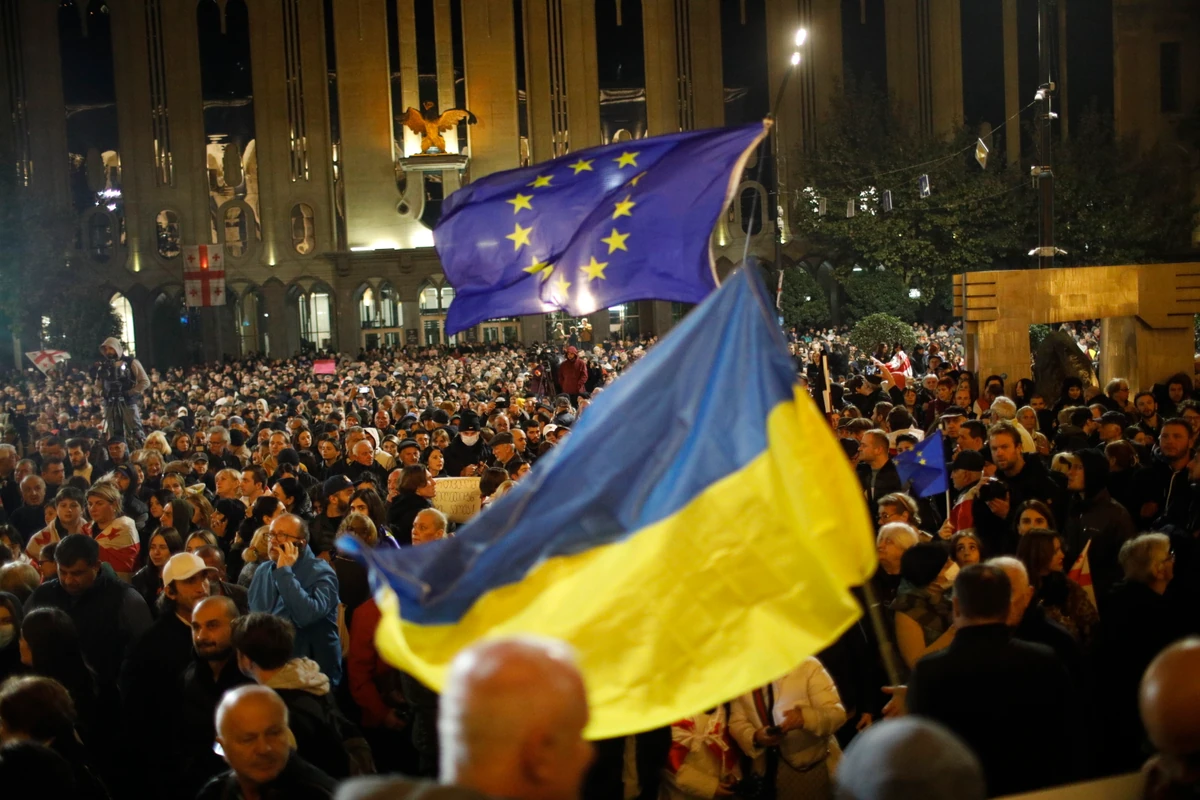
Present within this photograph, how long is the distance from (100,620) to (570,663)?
4721 mm

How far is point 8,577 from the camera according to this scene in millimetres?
6738

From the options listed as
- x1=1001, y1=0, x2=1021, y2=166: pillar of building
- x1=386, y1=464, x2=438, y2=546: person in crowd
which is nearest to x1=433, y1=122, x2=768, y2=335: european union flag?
x1=386, y1=464, x2=438, y2=546: person in crowd

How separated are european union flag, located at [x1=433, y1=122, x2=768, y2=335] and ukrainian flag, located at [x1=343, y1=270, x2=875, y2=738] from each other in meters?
2.18

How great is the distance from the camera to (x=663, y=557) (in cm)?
377

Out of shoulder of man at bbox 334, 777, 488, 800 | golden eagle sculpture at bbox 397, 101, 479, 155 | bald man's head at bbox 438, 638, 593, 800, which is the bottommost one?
shoulder of man at bbox 334, 777, 488, 800

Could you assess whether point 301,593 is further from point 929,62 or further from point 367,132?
point 929,62

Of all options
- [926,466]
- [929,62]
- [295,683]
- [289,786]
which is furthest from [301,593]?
[929,62]

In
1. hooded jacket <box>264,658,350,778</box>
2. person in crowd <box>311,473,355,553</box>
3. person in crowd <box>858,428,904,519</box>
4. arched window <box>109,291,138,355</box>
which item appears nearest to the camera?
hooded jacket <box>264,658,350,778</box>

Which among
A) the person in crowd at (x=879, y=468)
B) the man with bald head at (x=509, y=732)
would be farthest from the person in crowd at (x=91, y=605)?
the person in crowd at (x=879, y=468)

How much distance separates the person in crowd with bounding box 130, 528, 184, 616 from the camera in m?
7.76

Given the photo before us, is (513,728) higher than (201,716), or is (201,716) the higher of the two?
(513,728)

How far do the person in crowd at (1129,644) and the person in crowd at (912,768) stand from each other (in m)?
3.09

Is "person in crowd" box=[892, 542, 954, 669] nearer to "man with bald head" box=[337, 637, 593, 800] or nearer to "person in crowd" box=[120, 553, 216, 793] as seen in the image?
"person in crowd" box=[120, 553, 216, 793]

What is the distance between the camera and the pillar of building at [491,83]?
46.5 metres
